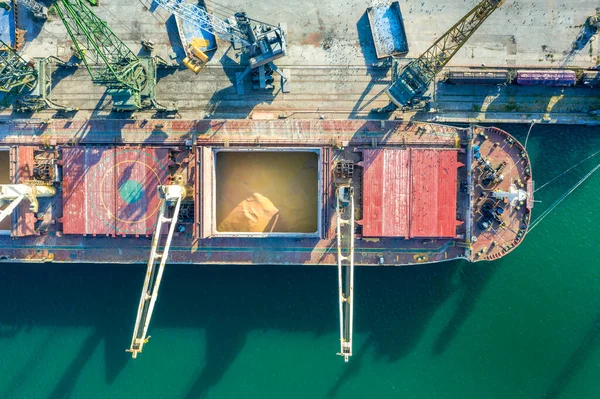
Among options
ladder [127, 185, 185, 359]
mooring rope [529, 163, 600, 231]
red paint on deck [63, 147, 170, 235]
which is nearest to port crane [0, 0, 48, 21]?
red paint on deck [63, 147, 170, 235]

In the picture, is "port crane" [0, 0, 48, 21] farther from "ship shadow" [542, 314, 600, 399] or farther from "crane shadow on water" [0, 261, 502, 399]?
"ship shadow" [542, 314, 600, 399]

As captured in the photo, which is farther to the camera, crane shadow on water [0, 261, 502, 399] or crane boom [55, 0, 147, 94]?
crane shadow on water [0, 261, 502, 399]

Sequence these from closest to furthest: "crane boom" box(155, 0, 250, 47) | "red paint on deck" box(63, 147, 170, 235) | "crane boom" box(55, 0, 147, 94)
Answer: "crane boom" box(55, 0, 147, 94) < "red paint on deck" box(63, 147, 170, 235) < "crane boom" box(155, 0, 250, 47)

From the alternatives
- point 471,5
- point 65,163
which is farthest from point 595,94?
point 65,163

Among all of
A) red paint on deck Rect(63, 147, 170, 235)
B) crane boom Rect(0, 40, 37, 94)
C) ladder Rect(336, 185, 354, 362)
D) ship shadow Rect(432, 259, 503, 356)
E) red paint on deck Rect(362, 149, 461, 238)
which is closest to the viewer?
ladder Rect(336, 185, 354, 362)

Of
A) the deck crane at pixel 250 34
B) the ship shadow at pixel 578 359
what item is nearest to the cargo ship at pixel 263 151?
the deck crane at pixel 250 34
